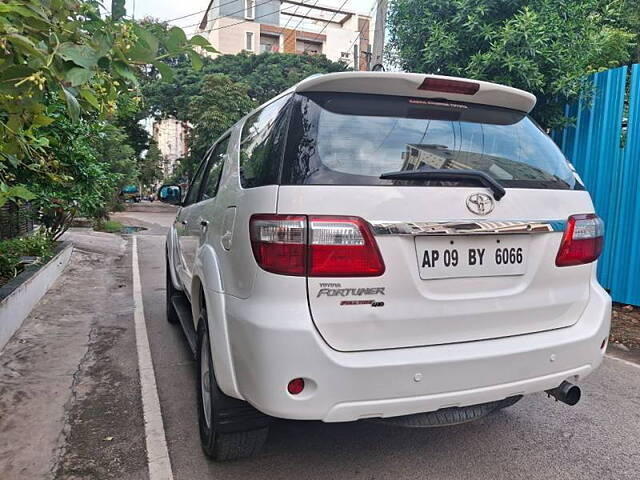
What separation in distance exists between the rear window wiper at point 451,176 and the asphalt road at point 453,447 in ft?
4.81

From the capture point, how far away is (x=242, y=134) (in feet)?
9.89

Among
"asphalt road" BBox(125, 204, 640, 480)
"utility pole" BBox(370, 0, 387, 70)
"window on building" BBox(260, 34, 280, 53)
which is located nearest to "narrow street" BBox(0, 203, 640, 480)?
"asphalt road" BBox(125, 204, 640, 480)

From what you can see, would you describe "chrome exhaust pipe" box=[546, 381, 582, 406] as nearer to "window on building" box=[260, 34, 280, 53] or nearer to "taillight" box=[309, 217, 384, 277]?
"taillight" box=[309, 217, 384, 277]

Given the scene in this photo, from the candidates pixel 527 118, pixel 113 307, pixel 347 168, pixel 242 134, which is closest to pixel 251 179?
pixel 347 168

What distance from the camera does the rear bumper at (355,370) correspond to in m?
1.94

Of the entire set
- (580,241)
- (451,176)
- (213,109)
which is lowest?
(580,241)

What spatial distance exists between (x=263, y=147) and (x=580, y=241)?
1.63 m

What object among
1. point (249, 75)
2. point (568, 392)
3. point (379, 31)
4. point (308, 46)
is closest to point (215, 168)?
point (568, 392)

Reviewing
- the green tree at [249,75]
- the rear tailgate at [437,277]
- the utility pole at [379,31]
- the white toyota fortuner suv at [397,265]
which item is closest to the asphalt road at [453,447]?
the white toyota fortuner suv at [397,265]

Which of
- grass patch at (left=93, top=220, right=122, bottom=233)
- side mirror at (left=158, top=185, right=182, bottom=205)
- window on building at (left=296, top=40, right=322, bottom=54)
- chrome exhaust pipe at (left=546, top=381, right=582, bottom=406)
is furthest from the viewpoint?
window on building at (left=296, top=40, right=322, bottom=54)

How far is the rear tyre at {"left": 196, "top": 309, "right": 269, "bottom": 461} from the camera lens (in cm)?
236

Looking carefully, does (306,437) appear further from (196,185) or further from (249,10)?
(249,10)

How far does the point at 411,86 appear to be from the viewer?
7.45ft

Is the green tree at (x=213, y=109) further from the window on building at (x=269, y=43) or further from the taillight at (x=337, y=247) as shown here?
the taillight at (x=337, y=247)
